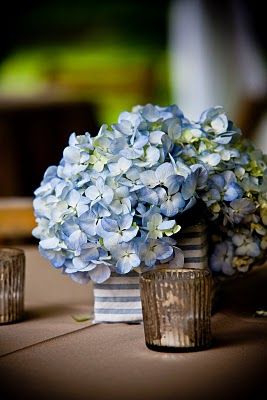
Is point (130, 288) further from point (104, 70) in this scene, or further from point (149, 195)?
point (104, 70)

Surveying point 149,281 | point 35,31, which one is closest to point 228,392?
point 149,281

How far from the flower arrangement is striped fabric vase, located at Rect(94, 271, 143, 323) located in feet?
0.11

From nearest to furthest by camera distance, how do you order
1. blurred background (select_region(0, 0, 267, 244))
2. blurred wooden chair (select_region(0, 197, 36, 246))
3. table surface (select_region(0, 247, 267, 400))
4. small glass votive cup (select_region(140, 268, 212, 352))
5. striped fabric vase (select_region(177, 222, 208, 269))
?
table surface (select_region(0, 247, 267, 400))
small glass votive cup (select_region(140, 268, 212, 352))
striped fabric vase (select_region(177, 222, 208, 269))
blurred wooden chair (select_region(0, 197, 36, 246))
blurred background (select_region(0, 0, 267, 244))

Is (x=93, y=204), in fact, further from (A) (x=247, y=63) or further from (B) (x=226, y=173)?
(A) (x=247, y=63)

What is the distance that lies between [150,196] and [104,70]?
13.0 ft

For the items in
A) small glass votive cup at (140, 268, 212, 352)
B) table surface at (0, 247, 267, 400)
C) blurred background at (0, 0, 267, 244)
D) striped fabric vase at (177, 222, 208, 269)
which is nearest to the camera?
table surface at (0, 247, 267, 400)

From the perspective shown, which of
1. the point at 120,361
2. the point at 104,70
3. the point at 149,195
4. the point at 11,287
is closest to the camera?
the point at 120,361

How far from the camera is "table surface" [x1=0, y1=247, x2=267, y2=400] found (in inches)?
30.6

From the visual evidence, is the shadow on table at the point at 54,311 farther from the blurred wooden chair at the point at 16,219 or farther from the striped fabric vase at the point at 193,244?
the blurred wooden chair at the point at 16,219

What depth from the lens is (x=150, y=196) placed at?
3.27 feet

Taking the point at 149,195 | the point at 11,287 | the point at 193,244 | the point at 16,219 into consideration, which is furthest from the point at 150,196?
the point at 16,219

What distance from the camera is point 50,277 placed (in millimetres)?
1544

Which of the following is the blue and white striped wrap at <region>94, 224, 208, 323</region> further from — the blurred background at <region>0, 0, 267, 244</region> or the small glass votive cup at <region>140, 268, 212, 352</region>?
the blurred background at <region>0, 0, 267, 244</region>

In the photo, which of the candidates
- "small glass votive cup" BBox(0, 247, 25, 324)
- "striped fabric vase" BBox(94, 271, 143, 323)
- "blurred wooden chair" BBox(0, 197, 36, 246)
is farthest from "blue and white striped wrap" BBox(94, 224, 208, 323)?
"blurred wooden chair" BBox(0, 197, 36, 246)
